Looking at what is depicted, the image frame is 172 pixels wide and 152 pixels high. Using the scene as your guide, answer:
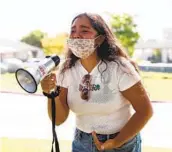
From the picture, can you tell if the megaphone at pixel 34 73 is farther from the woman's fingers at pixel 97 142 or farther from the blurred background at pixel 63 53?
the woman's fingers at pixel 97 142

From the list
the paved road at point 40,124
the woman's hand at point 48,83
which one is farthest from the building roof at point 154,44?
the woman's hand at point 48,83

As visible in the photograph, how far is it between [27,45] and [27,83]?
1410 centimetres

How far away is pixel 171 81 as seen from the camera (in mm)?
9195

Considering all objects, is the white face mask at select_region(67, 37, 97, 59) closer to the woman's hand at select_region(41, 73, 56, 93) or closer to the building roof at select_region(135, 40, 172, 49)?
the woman's hand at select_region(41, 73, 56, 93)

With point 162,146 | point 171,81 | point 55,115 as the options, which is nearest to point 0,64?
point 171,81

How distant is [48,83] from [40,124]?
301 cm

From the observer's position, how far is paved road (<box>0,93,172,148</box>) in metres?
3.23

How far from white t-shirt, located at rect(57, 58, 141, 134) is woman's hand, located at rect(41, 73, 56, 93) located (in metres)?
0.07

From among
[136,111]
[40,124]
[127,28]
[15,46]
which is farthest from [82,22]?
[15,46]

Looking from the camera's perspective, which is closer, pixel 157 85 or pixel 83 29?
pixel 83 29

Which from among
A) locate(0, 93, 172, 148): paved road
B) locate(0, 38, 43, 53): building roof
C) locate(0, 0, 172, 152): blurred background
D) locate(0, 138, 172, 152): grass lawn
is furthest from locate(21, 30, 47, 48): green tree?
locate(0, 138, 172, 152): grass lawn

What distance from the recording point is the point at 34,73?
1.03m

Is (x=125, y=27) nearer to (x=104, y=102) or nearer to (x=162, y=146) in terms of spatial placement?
(x=162, y=146)

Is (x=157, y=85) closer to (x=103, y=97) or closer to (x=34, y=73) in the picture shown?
(x=103, y=97)
